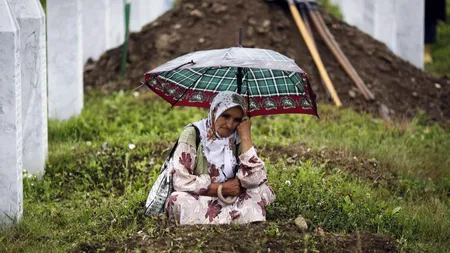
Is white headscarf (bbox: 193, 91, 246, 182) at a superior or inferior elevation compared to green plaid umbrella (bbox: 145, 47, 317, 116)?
inferior

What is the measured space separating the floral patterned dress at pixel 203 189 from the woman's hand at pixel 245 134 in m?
0.03

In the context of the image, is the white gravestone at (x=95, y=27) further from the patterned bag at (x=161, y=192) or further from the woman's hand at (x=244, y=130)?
the woman's hand at (x=244, y=130)

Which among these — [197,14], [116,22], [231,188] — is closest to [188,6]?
[197,14]

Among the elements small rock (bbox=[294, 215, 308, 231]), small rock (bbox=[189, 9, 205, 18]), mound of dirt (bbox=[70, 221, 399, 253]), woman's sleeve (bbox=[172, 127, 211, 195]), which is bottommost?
small rock (bbox=[294, 215, 308, 231])

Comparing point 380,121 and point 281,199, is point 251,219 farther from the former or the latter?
point 380,121

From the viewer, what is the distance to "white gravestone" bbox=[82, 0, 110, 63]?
12.6m

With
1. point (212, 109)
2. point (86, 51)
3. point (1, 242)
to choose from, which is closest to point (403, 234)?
point (212, 109)

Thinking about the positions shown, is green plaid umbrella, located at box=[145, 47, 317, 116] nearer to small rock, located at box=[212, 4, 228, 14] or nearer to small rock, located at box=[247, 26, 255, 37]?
small rock, located at box=[247, 26, 255, 37]

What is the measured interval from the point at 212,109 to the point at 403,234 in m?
1.62

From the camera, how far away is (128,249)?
222 inches

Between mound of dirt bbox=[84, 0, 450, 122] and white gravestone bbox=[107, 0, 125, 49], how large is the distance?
2.60ft

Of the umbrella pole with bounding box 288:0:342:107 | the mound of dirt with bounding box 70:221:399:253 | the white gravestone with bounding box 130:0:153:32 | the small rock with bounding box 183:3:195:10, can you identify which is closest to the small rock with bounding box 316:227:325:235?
the mound of dirt with bounding box 70:221:399:253

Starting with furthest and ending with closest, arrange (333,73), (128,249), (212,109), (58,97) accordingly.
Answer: (333,73)
(58,97)
(212,109)
(128,249)

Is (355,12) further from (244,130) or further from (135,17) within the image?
(244,130)
